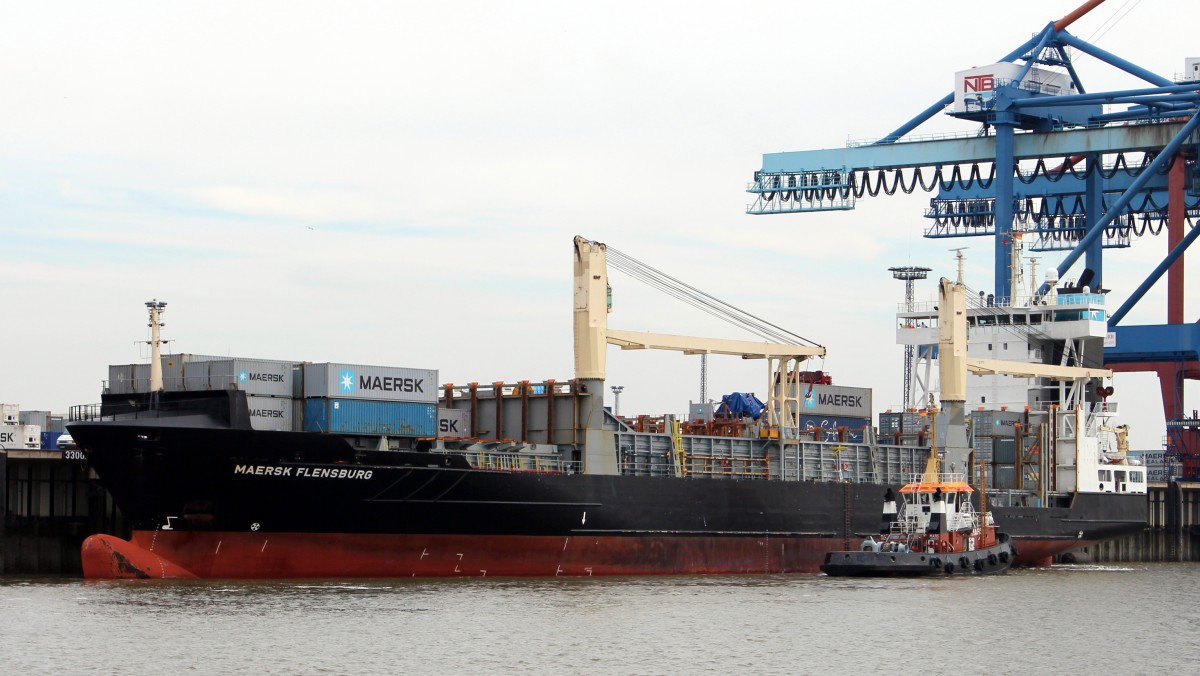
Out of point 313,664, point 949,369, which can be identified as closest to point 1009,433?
point 949,369

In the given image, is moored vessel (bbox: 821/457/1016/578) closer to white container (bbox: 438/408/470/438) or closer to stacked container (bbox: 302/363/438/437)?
white container (bbox: 438/408/470/438)

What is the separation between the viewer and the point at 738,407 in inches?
2079

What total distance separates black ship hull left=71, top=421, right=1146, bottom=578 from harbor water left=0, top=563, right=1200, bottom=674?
2.54 feet

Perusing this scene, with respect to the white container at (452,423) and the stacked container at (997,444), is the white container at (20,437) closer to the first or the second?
the white container at (452,423)

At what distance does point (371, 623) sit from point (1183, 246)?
54.3m

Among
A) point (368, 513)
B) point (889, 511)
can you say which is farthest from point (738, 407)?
point (368, 513)

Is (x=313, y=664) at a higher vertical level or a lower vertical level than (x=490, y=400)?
lower

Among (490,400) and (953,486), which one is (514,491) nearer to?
(490,400)

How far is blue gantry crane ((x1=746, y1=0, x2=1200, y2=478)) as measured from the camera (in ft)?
234

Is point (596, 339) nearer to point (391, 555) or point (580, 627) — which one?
point (391, 555)

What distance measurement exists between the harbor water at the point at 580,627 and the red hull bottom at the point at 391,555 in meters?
0.53

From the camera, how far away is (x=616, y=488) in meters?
44.0

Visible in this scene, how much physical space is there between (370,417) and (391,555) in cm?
336

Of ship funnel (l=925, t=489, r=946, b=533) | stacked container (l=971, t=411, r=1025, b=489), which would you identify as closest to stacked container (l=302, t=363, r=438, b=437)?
ship funnel (l=925, t=489, r=946, b=533)
